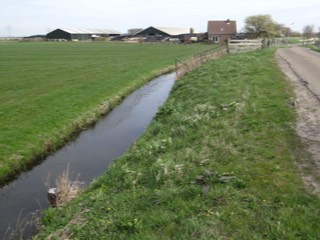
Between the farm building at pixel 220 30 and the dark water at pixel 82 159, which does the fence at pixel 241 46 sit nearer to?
the dark water at pixel 82 159

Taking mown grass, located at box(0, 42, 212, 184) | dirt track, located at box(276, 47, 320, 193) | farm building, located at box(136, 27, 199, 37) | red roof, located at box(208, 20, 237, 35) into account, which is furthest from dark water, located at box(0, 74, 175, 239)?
farm building, located at box(136, 27, 199, 37)

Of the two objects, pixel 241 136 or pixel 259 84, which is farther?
pixel 259 84

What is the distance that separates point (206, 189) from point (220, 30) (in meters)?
109

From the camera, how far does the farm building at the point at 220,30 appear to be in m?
110

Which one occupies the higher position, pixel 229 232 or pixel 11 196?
pixel 229 232

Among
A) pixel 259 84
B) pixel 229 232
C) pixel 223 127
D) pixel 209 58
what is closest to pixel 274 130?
pixel 223 127

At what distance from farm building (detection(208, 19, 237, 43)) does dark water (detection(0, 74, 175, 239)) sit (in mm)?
93011

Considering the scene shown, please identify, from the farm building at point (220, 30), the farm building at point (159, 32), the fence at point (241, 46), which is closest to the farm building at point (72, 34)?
the farm building at point (159, 32)

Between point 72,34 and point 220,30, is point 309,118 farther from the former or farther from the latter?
point 72,34

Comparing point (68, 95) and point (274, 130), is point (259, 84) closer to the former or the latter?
point (274, 130)

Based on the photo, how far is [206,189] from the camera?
25.3 feet

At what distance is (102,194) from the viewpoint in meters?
8.27

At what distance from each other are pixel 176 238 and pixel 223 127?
6.15 m

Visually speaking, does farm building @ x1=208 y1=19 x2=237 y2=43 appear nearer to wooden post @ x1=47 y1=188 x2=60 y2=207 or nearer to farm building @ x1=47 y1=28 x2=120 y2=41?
farm building @ x1=47 y1=28 x2=120 y2=41
